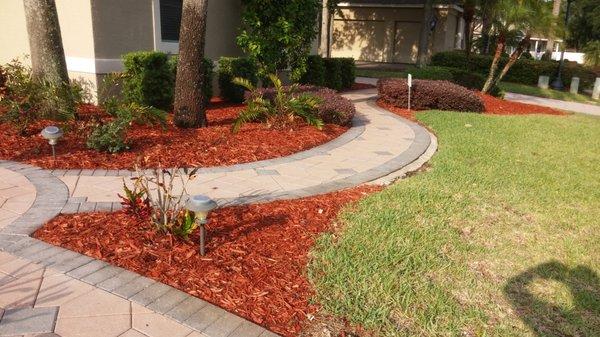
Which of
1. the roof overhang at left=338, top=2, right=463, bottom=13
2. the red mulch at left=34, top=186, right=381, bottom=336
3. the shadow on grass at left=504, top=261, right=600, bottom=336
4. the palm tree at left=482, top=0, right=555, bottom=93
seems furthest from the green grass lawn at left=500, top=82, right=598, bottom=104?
the red mulch at left=34, top=186, right=381, bottom=336

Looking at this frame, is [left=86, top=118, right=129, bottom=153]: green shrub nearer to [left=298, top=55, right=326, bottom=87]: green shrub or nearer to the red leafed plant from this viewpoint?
the red leafed plant

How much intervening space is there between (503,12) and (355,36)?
54.9ft

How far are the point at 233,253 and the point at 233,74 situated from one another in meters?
7.59

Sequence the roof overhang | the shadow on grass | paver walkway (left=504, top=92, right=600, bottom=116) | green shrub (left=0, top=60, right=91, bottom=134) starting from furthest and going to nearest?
the roof overhang, paver walkway (left=504, top=92, right=600, bottom=116), green shrub (left=0, top=60, right=91, bottom=134), the shadow on grass

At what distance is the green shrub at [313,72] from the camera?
13.2m

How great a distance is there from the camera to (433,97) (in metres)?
11.4

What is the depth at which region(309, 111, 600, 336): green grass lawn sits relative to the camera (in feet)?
9.50

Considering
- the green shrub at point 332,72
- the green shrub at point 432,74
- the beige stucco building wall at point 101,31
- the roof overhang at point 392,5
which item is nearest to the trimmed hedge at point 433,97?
the green shrub at point 332,72

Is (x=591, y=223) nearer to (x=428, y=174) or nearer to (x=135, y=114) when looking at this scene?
(x=428, y=174)

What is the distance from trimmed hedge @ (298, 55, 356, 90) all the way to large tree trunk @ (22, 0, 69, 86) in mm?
7142

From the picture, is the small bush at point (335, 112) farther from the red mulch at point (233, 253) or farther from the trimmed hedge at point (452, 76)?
the trimmed hedge at point (452, 76)

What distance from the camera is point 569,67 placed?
76.5ft

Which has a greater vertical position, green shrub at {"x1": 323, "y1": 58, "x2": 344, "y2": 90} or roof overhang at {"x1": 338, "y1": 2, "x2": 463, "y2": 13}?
roof overhang at {"x1": 338, "y1": 2, "x2": 463, "y2": 13}

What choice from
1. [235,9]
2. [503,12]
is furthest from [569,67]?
[235,9]
